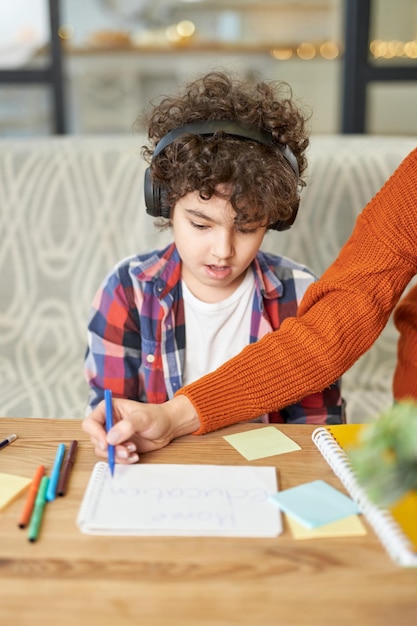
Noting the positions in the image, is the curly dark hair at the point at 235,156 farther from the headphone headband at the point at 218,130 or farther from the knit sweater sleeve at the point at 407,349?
the knit sweater sleeve at the point at 407,349

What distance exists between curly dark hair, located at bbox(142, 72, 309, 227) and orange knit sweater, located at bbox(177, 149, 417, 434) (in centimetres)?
14

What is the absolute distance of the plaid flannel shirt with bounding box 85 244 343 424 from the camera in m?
1.21

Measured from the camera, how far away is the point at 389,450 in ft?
1.54

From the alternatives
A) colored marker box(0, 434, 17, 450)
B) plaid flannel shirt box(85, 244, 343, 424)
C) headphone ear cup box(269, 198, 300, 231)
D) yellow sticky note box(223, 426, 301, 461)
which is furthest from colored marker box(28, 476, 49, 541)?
headphone ear cup box(269, 198, 300, 231)

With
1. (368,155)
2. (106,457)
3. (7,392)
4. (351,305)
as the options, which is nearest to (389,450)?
(106,457)

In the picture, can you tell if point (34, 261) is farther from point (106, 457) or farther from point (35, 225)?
point (106, 457)

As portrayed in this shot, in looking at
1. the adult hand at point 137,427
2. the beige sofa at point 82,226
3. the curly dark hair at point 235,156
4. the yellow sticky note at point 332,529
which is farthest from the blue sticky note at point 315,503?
the beige sofa at point 82,226

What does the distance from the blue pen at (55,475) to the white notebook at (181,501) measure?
0.11 feet

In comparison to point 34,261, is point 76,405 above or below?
below

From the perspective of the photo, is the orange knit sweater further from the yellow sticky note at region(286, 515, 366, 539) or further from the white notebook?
the yellow sticky note at region(286, 515, 366, 539)

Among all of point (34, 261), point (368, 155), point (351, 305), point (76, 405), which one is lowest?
point (76, 405)

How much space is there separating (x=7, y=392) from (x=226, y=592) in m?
1.18

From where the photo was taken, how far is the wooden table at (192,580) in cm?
55

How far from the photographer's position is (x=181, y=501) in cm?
70
